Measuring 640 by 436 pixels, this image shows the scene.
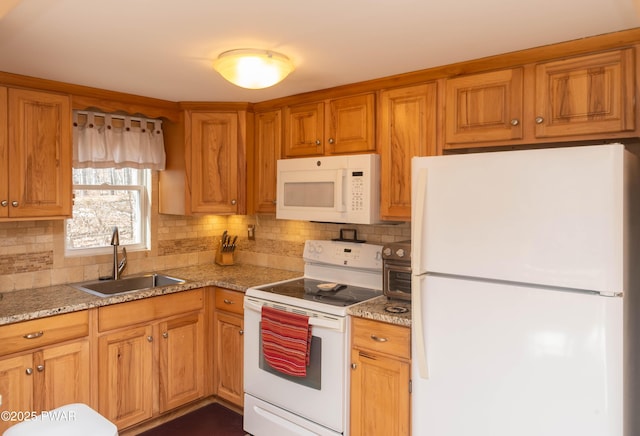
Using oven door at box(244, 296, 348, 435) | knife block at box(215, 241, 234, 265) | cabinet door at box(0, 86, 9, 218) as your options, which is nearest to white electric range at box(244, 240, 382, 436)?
oven door at box(244, 296, 348, 435)

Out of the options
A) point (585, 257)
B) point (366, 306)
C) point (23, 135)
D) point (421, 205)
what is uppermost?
A: point (23, 135)

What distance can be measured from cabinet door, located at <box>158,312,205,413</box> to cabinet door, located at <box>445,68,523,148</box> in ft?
6.92

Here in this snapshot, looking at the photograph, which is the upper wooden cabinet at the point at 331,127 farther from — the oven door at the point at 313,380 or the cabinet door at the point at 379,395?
the cabinet door at the point at 379,395

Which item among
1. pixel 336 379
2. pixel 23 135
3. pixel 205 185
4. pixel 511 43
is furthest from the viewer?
pixel 205 185

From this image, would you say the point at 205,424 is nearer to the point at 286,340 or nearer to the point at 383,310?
the point at 286,340

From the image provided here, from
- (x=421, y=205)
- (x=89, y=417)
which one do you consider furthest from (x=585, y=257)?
(x=89, y=417)

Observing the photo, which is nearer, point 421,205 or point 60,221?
point 421,205

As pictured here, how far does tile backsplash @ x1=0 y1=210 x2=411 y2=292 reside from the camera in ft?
9.49

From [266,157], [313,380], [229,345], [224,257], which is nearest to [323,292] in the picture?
[313,380]

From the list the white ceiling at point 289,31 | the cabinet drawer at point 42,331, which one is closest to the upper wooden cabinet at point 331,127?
the white ceiling at point 289,31

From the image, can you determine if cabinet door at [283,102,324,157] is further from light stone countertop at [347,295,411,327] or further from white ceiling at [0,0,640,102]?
light stone countertop at [347,295,411,327]

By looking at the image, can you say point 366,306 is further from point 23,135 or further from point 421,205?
point 23,135

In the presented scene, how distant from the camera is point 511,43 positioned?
211cm

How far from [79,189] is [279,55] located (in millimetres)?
1919
